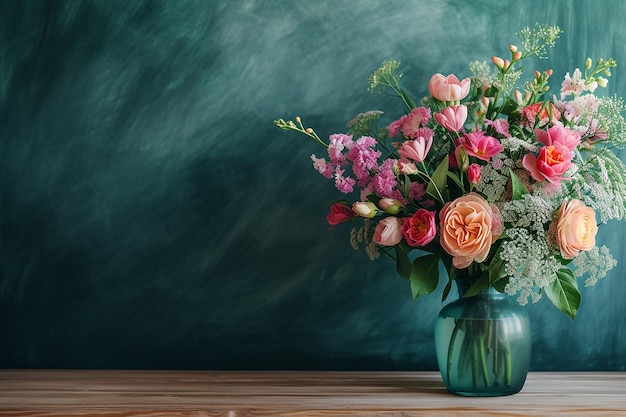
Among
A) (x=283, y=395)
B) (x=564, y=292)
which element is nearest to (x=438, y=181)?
(x=564, y=292)

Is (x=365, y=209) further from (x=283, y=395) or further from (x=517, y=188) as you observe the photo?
(x=283, y=395)

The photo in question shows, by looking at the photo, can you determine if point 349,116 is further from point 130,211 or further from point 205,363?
point 205,363

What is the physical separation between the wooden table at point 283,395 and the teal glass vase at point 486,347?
26 mm

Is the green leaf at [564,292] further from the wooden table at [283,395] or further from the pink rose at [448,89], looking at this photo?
the pink rose at [448,89]

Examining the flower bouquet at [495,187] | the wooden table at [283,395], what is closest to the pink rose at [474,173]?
the flower bouquet at [495,187]

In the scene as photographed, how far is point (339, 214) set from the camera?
4.22ft

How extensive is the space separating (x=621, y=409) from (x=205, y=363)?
0.83 m

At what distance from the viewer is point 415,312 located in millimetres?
1522

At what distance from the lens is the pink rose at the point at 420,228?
45.4 inches

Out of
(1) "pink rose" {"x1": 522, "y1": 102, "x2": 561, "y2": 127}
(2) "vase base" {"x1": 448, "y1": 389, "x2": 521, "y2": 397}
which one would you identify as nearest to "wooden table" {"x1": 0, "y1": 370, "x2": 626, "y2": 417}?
(2) "vase base" {"x1": 448, "y1": 389, "x2": 521, "y2": 397}

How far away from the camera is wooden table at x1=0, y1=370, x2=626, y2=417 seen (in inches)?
45.4

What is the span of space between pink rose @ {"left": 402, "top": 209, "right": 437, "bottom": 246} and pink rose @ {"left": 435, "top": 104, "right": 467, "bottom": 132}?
0.15 m

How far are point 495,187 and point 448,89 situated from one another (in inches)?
7.4

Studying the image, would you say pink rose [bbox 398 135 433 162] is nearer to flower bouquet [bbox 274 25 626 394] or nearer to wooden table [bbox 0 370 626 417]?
flower bouquet [bbox 274 25 626 394]
